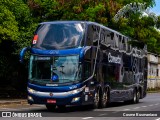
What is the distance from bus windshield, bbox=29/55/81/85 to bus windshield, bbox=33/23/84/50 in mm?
588

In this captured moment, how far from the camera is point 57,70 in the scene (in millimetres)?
19906

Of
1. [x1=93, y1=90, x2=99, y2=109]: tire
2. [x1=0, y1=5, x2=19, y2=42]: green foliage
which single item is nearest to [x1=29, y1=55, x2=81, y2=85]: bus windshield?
[x1=93, y1=90, x2=99, y2=109]: tire

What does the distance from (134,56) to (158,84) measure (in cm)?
5421

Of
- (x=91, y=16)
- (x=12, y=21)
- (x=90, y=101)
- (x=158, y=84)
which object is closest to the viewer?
(x=90, y=101)

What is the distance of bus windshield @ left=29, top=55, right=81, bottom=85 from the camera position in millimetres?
19859

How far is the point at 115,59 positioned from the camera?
83.3 feet

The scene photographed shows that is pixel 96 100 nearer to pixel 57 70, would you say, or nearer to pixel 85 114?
pixel 85 114

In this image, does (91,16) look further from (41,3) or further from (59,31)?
(59,31)

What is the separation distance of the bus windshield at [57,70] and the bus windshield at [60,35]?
59 cm

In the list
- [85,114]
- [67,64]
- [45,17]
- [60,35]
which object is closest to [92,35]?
[60,35]

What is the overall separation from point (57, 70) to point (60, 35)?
64.8 inches

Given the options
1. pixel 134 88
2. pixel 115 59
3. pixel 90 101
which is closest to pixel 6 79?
pixel 134 88

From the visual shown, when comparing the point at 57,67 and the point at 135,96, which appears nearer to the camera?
the point at 57,67

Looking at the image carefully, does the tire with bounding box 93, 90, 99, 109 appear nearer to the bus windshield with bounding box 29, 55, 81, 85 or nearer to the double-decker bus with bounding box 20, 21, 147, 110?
the double-decker bus with bounding box 20, 21, 147, 110
